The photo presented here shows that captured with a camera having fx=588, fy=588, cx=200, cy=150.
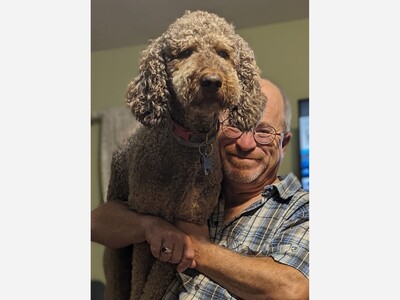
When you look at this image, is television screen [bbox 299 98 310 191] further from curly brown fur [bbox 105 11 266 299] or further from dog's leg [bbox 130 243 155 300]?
dog's leg [bbox 130 243 155 300]

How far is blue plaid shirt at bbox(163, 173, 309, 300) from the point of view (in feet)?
3.92

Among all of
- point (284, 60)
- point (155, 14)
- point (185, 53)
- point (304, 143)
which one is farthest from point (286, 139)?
point (155, 14)

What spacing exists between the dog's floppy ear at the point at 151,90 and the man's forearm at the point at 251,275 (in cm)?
30

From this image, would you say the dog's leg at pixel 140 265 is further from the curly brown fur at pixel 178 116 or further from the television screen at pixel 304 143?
the television screen at pixel 304 143

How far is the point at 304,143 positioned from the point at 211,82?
250 millimetres

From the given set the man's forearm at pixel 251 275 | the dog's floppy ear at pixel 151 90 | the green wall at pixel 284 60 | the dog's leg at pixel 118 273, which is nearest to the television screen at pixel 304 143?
the green wall at pixel 284 60

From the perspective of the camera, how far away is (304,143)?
121 centimetres

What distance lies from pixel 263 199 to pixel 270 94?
0.22 m

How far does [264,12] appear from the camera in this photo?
4.11 ft

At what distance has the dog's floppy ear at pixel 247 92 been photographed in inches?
46.4

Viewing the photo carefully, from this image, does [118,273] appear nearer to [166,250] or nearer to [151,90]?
[166,250]
